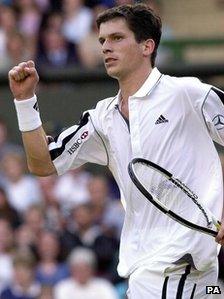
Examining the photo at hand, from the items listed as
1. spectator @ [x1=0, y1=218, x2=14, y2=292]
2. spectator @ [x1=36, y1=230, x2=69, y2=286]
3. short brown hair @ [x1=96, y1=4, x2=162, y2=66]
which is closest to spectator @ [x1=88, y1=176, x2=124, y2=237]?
spectator @ [x1=36, y1=230, x2=69, y2=286]

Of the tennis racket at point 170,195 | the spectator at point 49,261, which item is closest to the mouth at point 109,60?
the tennis racket at point 170,195

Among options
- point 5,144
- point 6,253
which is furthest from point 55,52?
point 6,253

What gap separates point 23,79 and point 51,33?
827cm

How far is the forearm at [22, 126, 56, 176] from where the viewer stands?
6949 mm

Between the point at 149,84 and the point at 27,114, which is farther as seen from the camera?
the point at 27,114

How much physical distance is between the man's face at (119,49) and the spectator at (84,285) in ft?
16.4

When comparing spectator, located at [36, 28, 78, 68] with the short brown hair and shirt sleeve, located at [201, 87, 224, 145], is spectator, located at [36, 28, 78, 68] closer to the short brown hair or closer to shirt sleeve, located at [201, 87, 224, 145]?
the short brown hair

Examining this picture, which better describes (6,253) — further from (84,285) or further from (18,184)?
(18,184)

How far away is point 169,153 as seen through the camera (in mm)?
6691

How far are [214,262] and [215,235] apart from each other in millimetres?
341

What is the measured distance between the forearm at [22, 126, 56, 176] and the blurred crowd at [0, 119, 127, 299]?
4629 millimetres

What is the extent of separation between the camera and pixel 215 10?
1722 centimetres

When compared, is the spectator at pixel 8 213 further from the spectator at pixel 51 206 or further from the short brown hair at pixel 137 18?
the short brown hair at pixel 137 18

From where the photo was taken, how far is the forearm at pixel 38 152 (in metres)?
6.95
